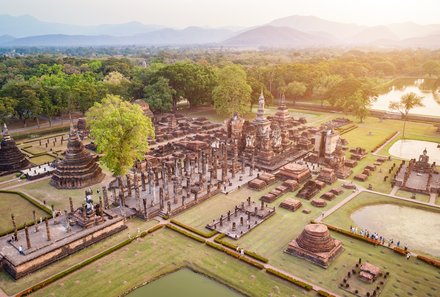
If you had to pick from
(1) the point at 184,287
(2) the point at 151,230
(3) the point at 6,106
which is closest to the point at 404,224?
(1) the point at 184,287

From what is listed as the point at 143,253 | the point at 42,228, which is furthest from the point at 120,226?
the point at 42,228

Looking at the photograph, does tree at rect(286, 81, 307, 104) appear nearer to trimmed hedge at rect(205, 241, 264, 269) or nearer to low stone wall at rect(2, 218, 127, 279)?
trimmed hedge at rect(205, 241, 264, 269)

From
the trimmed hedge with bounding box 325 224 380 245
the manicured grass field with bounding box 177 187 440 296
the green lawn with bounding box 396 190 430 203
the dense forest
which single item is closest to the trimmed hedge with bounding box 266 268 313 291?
the manicured grass field with bounding box 177 187 440 296

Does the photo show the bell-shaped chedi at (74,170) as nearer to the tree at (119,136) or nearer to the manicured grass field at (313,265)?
the tree at (119,136)

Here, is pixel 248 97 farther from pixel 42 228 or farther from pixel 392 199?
pixel 42 228

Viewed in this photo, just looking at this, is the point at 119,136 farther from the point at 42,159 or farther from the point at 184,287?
the point at 42,159

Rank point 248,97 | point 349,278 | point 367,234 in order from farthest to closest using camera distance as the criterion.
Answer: point 248,97, point 367,234, point 349,278
